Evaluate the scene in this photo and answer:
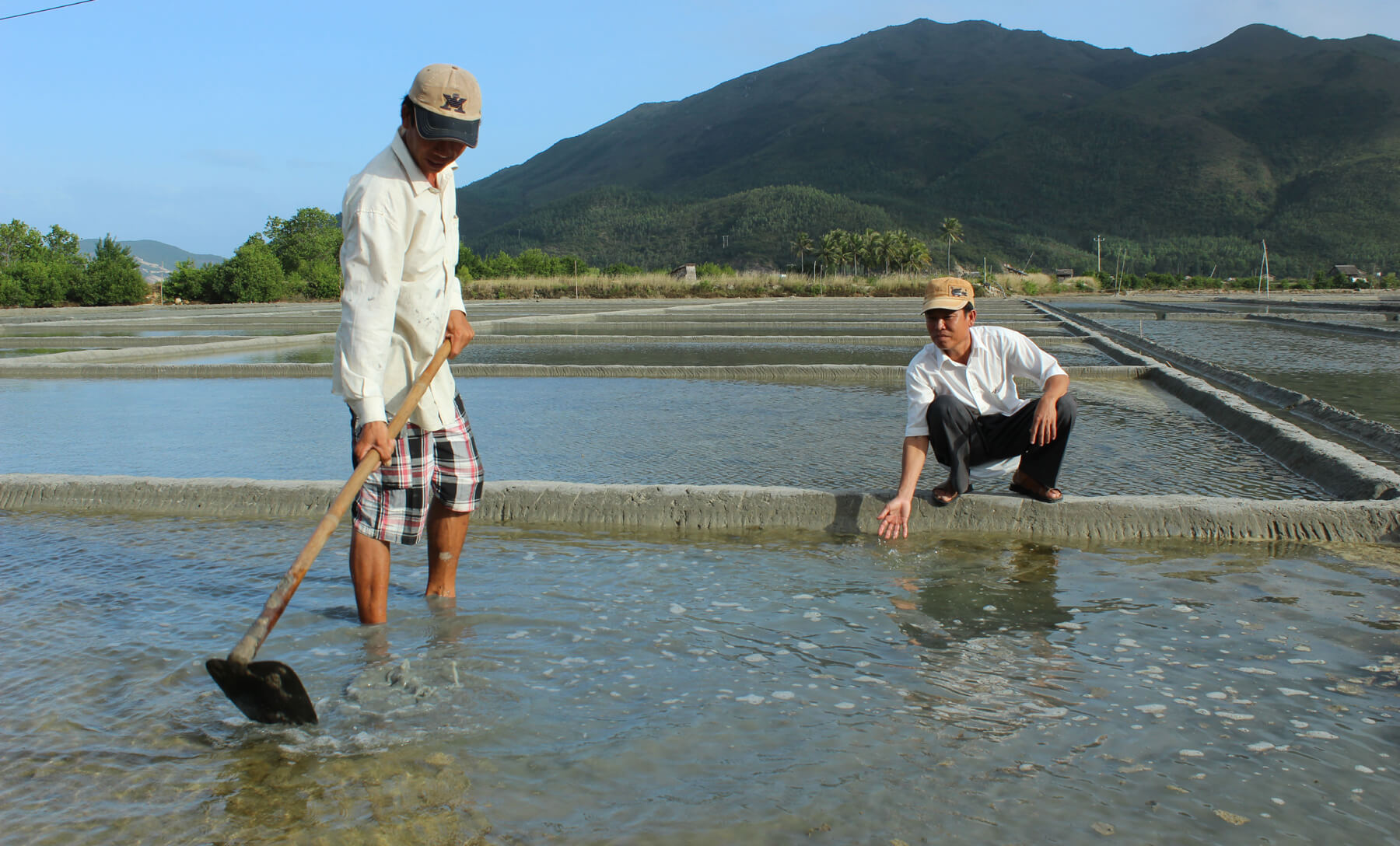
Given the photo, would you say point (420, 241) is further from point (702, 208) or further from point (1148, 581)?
point (702, 208)

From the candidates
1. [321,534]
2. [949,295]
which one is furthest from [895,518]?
[321,534]

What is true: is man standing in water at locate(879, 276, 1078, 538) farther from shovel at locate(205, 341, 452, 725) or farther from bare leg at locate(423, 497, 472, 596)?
shovel at locate(205, 341, 452, 725)

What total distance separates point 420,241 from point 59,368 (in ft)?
30.5

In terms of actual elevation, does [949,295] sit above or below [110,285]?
below

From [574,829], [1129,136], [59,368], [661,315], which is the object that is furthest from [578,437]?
[1129,136]

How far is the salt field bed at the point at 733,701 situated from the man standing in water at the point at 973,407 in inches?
13.9

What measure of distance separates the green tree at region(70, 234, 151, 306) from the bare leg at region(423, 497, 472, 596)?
36.1m

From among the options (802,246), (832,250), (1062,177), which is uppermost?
(1062,177)

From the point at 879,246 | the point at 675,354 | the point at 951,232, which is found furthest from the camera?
the point at 951,232

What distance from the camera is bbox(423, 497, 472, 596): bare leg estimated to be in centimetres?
253

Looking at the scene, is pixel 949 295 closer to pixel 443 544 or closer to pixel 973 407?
pixel 973 407

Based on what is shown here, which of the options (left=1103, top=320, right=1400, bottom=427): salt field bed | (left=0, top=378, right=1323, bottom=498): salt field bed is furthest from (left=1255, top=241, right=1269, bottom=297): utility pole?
(left=0, top=378, right=1323, bottom=498): salt field bed

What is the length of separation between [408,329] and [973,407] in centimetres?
205

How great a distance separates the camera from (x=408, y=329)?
2330 mm
